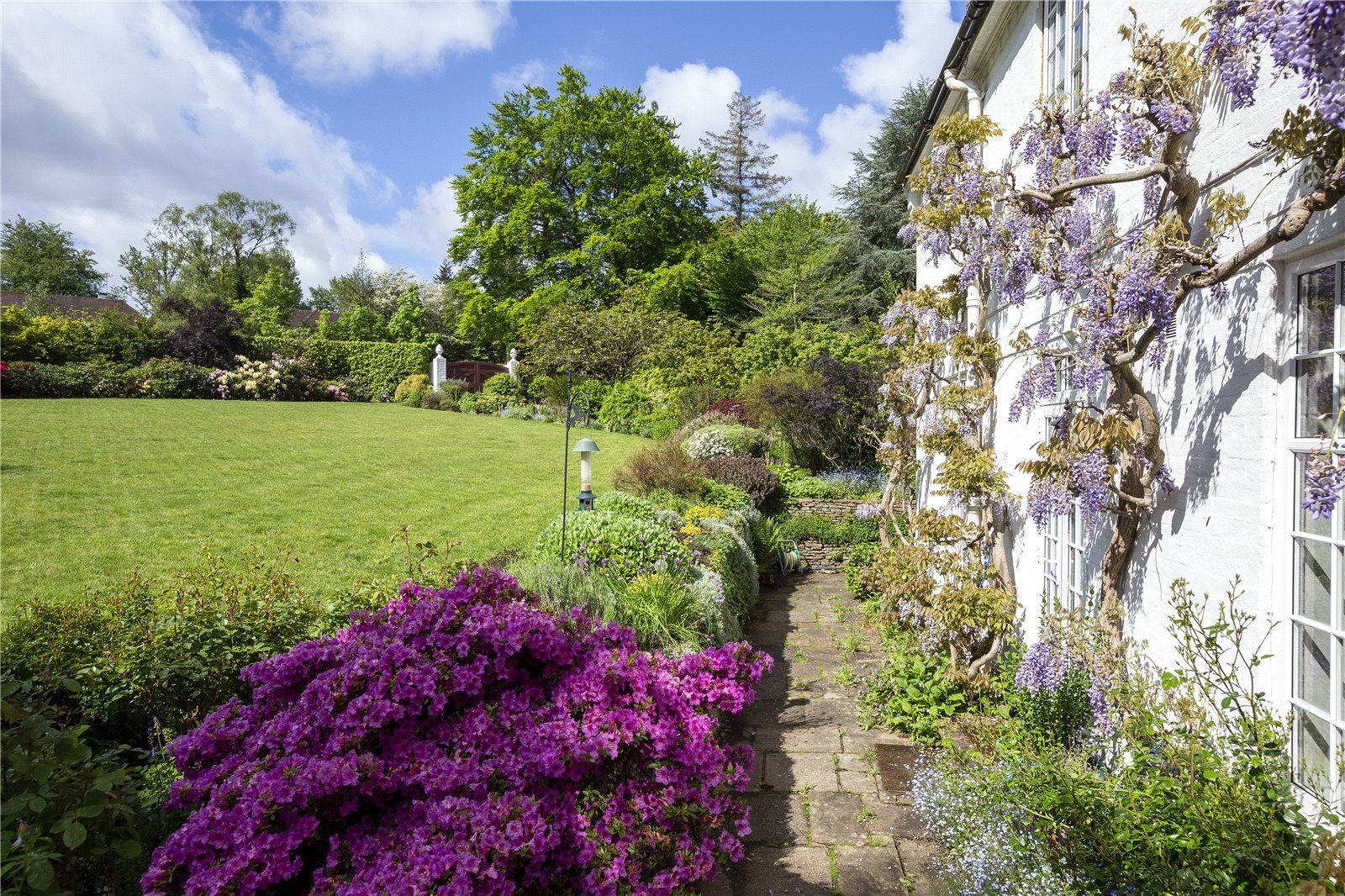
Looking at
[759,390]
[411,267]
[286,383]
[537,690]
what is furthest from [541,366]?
[411,267]

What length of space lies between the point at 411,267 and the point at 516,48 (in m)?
40.1

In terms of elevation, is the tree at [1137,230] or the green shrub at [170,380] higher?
the green shrub at [170,380]

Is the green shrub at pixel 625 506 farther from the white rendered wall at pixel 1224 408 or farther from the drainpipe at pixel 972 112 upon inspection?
the white rendered wall at pixel 1224 408

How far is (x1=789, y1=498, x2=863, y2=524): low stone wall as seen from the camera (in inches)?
404

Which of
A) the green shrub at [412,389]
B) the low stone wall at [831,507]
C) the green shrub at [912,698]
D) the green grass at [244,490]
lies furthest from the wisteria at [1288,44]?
the green shrub at [412,389]

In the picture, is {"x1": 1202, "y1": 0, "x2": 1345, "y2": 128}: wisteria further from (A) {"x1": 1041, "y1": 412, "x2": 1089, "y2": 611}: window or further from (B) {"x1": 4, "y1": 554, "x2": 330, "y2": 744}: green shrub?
(B) {"x1": 4, "y1": 554, "x2": 330, "y2": 744}: green shrub

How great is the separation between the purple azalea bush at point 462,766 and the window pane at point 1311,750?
6.60ft

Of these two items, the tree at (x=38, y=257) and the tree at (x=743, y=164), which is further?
the tree at (x=38, y=257)

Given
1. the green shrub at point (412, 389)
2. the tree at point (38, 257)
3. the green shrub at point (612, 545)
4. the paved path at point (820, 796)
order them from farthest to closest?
1. the tree at point (38, 257)
2. the green shrub at point (412, 389)
3. the green shrub at point (612, 545)
4. the paved path at point (820, 796)

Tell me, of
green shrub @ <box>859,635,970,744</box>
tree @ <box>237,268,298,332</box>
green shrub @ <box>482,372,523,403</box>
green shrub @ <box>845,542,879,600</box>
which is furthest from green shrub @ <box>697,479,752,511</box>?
tree @ <box>237,268,298,332</box>

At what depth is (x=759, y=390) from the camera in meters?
13.0

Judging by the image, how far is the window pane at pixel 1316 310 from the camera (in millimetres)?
2355

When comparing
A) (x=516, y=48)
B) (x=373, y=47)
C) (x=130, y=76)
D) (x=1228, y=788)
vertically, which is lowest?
(x=1228, y=788)

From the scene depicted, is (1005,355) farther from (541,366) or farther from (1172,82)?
(541,366)
